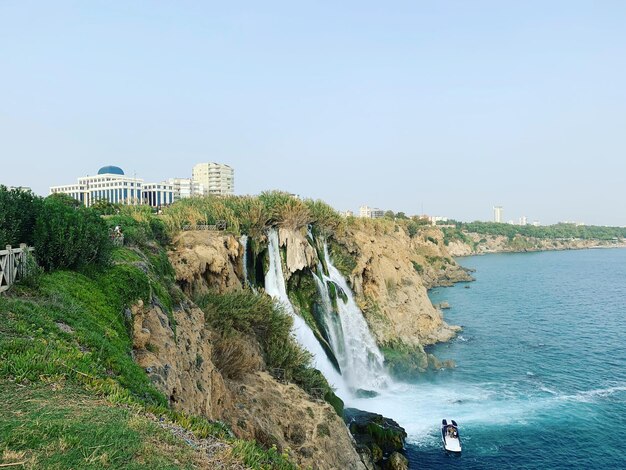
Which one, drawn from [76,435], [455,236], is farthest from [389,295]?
[455,236]

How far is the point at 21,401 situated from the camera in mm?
6324

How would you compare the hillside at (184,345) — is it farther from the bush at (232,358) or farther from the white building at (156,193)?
the white building at (156,193)

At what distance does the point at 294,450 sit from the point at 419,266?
236ft

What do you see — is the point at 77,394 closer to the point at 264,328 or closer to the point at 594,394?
the point at 264,328

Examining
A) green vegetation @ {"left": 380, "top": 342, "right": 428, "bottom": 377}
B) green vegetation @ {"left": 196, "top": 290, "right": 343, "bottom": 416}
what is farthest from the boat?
green vegetation @ {"left": 380, "top": 342, "right": 428, "bottom": 377}

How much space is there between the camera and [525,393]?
29953mm

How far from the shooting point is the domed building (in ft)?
343

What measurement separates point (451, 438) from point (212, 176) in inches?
5237

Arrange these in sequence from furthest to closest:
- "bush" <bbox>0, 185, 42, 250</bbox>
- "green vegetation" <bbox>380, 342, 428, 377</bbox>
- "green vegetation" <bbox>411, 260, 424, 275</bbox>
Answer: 1. "green vegetation" <bbox>411, 260, 424, 275</bbox>
2. "green vegetation" <bbox>380, 342, 428, 377</bbox>
3. "bush" <bbox>0, 185, 42, 250</bbox>

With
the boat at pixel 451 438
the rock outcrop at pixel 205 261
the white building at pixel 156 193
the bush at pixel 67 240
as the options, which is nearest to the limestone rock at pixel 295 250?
the rock outcrop at pixel 205 261

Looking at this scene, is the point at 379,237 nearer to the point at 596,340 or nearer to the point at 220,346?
the point at 596,340

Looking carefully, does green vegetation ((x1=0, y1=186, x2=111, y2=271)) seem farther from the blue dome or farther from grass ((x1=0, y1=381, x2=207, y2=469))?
the blue dome

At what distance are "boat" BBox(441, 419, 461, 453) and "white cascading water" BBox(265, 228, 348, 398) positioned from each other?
627 cm

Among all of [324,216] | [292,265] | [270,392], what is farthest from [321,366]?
[324,216]
